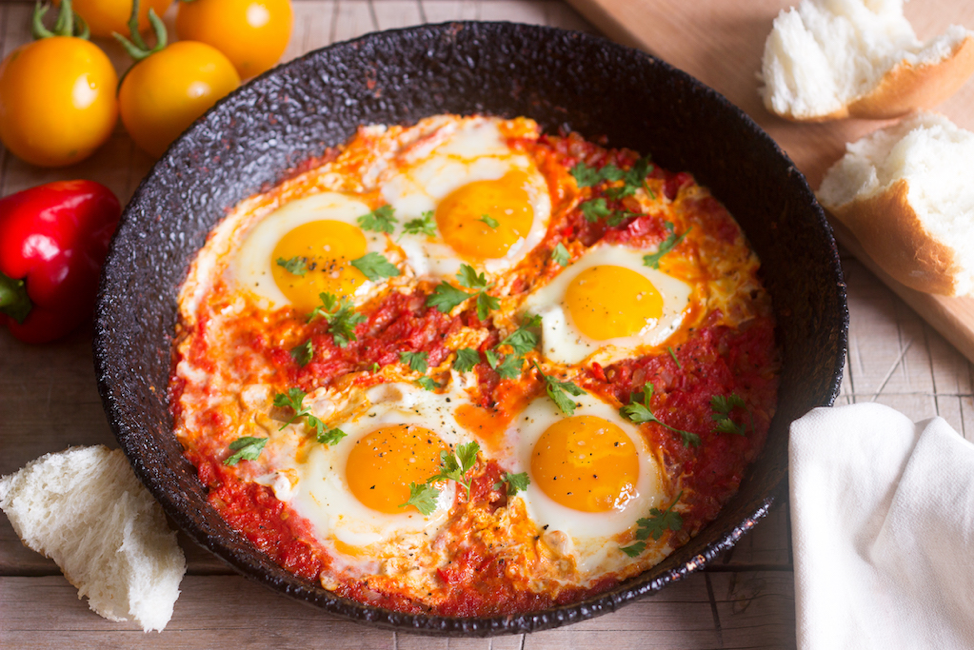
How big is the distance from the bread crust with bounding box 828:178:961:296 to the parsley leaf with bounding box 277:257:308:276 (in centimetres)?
232

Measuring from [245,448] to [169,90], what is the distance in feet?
5.90

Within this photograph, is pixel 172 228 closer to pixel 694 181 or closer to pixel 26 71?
pixel 26 71

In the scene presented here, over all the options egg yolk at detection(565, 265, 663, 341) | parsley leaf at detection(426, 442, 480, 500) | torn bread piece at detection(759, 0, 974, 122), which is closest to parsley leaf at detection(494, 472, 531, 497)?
parsley leaf at detection(426, 442, 480, 500)

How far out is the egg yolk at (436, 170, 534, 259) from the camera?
3.31m

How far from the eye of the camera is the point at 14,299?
322 centimetres

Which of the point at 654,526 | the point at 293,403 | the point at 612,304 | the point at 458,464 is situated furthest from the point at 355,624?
the point at 612,304

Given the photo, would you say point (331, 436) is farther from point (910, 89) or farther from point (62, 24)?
point (910, 89)

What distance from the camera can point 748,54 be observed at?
152 inches

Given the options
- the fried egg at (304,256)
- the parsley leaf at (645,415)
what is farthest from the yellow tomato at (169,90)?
the parsley leaf at (645,415)

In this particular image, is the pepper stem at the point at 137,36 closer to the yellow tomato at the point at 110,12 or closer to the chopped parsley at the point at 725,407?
the yellow tomato at the point at 110,12

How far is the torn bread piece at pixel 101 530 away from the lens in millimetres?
2670

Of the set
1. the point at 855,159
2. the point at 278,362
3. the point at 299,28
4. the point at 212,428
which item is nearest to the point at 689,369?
the point at 855,159

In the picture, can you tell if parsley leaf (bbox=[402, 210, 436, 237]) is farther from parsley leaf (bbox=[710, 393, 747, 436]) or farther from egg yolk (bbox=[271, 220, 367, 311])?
parsley leaf (bbox=[710, 393, 747, 436])

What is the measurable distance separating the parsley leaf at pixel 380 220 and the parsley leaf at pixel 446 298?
384 mm
